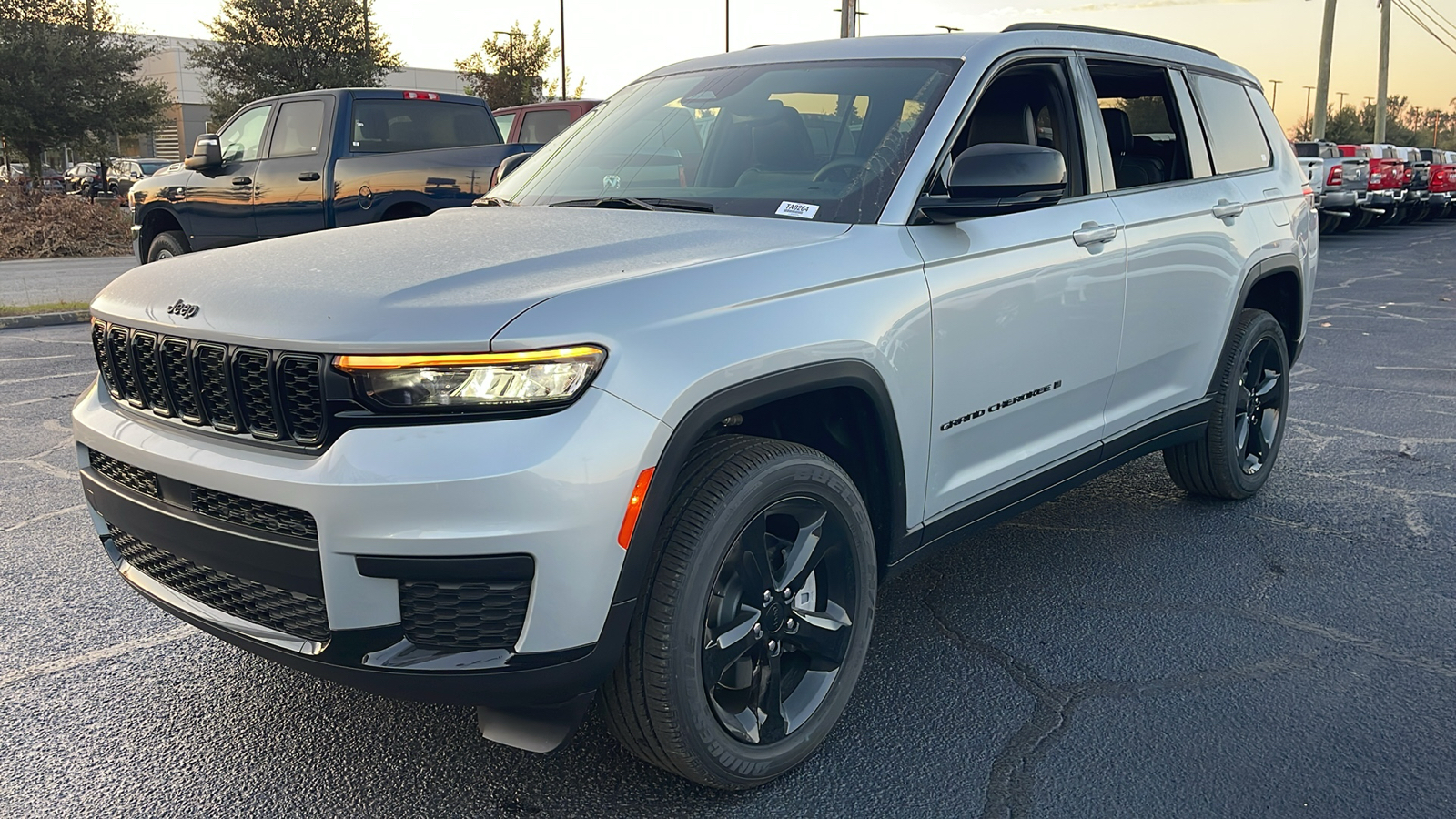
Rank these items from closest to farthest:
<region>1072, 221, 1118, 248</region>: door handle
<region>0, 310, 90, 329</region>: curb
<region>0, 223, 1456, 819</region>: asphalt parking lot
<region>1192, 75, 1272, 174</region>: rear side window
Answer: <region>0, 223, 1456, 819</region>: asphalt parking lot < <region>1072, 221, 1118, 248</region>: door handle < <region>1192, 75, 1272, 174</region>: rear side window < <region>0, 310, 90, 329</region>: curb

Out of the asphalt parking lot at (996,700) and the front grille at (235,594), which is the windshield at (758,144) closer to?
the asphalt parking lot at (996,700)

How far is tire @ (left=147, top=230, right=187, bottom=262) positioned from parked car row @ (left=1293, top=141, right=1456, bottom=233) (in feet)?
57.8

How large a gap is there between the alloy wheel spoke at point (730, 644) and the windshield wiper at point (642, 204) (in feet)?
3.89

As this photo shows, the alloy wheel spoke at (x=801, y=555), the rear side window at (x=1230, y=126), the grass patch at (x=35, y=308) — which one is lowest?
the grass patch at (x=35, y=308)

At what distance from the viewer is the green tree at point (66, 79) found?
101 ft

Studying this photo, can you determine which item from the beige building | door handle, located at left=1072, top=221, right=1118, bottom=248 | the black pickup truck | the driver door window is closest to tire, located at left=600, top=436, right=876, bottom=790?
door handle, located at left=1072, top=221, right=1118, bottom=248

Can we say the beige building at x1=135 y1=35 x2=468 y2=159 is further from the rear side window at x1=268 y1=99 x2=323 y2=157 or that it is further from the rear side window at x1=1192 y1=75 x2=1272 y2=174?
the rear side window at x1=1192 y1=75 x2=1272 y2=174

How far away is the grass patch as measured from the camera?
1060 centimetres

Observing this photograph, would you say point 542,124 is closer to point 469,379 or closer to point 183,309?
point 183,309

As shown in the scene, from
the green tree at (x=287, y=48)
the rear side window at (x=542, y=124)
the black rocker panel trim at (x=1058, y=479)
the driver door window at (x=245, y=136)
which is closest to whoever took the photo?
the black rocker panel trim at (x=1058, y=479)

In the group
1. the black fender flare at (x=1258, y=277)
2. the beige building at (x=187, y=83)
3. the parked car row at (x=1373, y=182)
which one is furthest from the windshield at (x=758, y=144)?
the beige building at (x=187, y=83)

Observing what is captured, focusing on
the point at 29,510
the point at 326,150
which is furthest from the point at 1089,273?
the point at 326,150

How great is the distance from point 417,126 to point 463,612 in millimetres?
9135

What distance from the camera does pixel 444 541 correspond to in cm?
215
